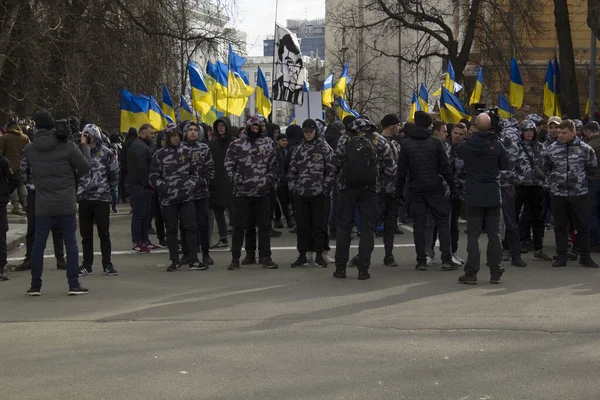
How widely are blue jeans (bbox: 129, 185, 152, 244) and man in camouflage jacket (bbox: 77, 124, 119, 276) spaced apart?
8.43ft

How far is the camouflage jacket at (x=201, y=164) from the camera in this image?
504 inches

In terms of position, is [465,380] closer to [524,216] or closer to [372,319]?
[372,319]

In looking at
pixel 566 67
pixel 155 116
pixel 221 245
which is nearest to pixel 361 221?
pixel 221 245

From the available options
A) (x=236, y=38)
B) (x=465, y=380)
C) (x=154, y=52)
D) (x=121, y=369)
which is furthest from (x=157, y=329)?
(x=236, y=38)

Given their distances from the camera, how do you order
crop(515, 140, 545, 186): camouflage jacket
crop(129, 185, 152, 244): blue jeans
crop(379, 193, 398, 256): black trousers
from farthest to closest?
1. crop(129, 185, 152, 244): blue jeans
2. crop(515, 140, 545, 186): camouflage jacket
3. crop(379, 193, 398, 256): black trousers

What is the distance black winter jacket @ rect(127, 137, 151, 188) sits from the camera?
15.0m

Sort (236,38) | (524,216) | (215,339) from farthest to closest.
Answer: (236,38), (524,216), (215,339)

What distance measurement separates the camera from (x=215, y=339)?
808 cm

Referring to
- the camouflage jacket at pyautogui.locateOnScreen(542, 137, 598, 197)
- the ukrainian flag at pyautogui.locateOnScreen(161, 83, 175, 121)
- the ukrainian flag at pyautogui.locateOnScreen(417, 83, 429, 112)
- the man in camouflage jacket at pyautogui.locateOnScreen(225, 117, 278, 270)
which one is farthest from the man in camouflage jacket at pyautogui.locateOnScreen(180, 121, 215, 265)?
the ukrainian flag at pyautogui.locateOnScreen(417, 83, 429, 112)

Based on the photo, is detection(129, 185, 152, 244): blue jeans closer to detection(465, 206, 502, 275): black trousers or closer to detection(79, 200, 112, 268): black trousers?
detection(79, 200, 112, 268): black trousers

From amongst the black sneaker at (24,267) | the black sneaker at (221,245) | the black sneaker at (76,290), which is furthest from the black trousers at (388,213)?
the black sneaker at (24,267)

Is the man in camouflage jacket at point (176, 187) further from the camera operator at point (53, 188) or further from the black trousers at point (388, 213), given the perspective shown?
the black trousers at point (388, 213)

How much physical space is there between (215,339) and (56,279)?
183 inches

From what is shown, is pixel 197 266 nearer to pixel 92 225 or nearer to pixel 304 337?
pixel 92 225
